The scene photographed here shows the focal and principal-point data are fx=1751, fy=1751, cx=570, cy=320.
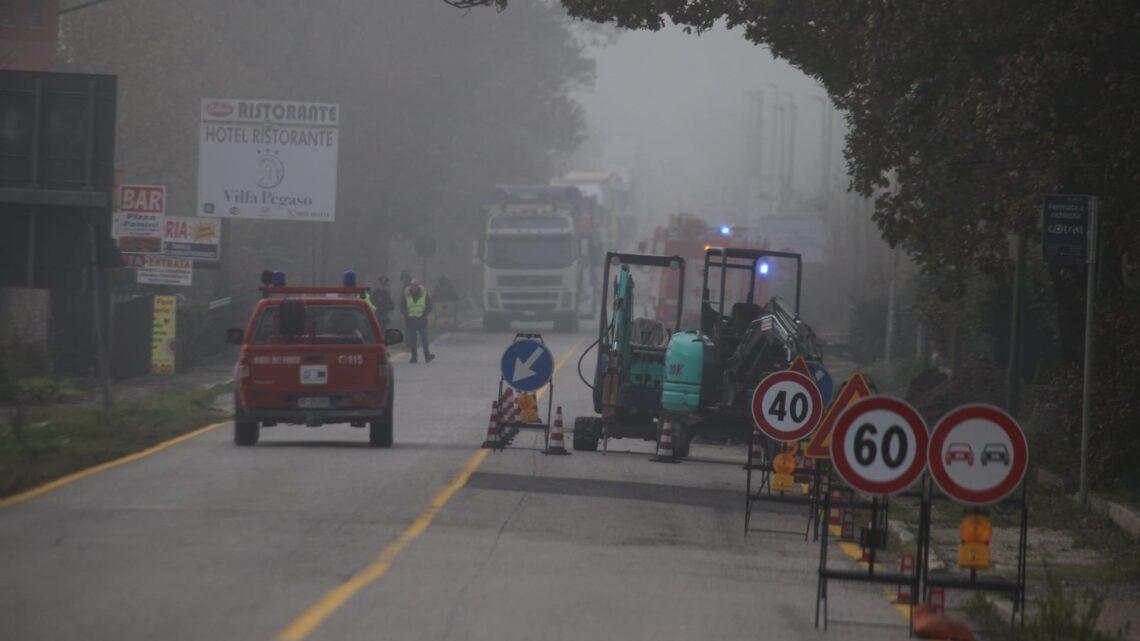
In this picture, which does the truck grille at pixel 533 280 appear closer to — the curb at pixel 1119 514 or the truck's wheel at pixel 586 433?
the truck's wheel at pixel 586 433

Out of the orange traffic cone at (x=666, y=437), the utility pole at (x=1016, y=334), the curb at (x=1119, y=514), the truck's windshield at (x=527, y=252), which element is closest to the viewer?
the curb at (x=1119, y=514)

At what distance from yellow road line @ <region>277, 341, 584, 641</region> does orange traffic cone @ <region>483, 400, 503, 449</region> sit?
4.38 metres

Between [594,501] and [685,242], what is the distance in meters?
33.5

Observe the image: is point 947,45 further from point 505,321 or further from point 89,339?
point 505,321

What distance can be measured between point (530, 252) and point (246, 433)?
3366 cm

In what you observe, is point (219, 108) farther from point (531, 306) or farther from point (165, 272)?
point (531, 306)

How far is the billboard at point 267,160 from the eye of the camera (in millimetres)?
45469

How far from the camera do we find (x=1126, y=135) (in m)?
16.3

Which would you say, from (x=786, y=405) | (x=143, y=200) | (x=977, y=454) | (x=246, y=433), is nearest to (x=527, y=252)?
(x=143, y=200)

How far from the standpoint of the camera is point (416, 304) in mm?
39156

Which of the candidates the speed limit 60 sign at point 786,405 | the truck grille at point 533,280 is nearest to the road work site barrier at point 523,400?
the speed limit 60 sign at point 786,405

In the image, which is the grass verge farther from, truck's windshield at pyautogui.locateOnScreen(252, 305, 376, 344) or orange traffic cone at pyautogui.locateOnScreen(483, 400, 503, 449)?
orange traffic cone at pyautogui.locateOnScreen(483, 400, 503, 449)

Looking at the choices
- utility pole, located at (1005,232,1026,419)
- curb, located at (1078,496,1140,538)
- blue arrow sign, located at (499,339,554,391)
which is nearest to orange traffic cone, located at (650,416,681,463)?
blue arrow sign, located at (499,339,554,391)

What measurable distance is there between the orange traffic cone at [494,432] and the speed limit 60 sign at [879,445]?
447 inches
